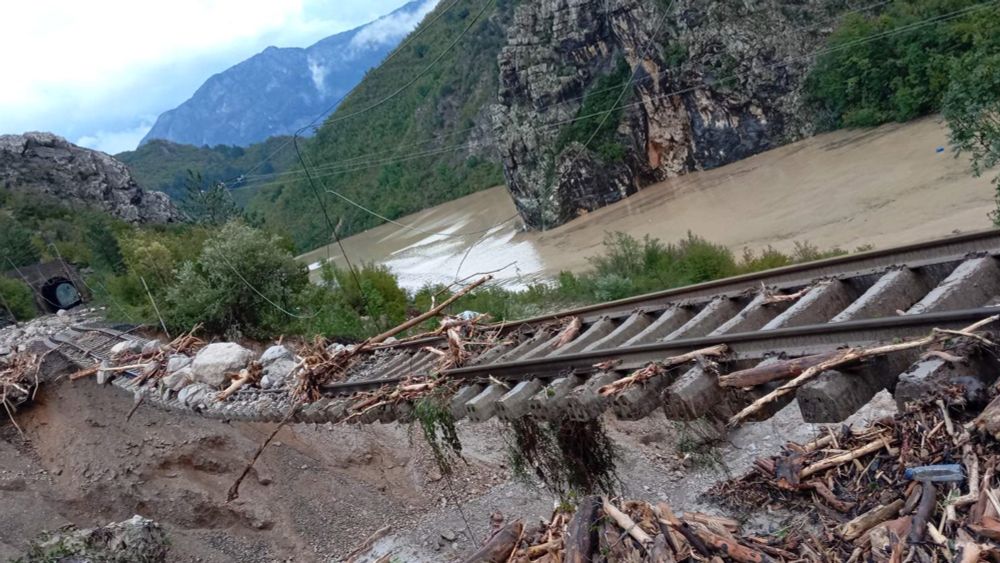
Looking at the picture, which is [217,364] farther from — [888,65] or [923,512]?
[888,65]

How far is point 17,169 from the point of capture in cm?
7125

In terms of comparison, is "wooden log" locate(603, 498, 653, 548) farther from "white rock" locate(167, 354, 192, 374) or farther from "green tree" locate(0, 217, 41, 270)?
"green tree" locate(0, 217, 41, 270)

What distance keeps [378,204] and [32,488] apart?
7754 centimetres

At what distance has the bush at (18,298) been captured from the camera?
3344cm

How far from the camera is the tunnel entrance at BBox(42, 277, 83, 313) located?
38969mm

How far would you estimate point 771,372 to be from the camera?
147 inches

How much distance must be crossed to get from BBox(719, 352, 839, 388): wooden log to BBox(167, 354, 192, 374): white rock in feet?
30.7

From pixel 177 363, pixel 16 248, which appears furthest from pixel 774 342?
pixel 16 248

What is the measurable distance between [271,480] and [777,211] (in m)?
36.4

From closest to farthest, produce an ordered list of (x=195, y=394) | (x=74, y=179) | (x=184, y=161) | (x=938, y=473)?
(x=938, y=473), (x=195, y=394), (x=74, y=179), (x=184, y=161)

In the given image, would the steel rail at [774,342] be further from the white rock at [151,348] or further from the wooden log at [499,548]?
the white rock at [151,348]

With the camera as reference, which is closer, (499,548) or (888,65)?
(499,548)

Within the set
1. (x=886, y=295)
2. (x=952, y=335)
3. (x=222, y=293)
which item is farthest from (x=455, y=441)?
(x=222, y=293)

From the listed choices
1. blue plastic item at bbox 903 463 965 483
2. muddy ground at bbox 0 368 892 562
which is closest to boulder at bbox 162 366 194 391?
muddy ground at bbox 0 368 892 562
